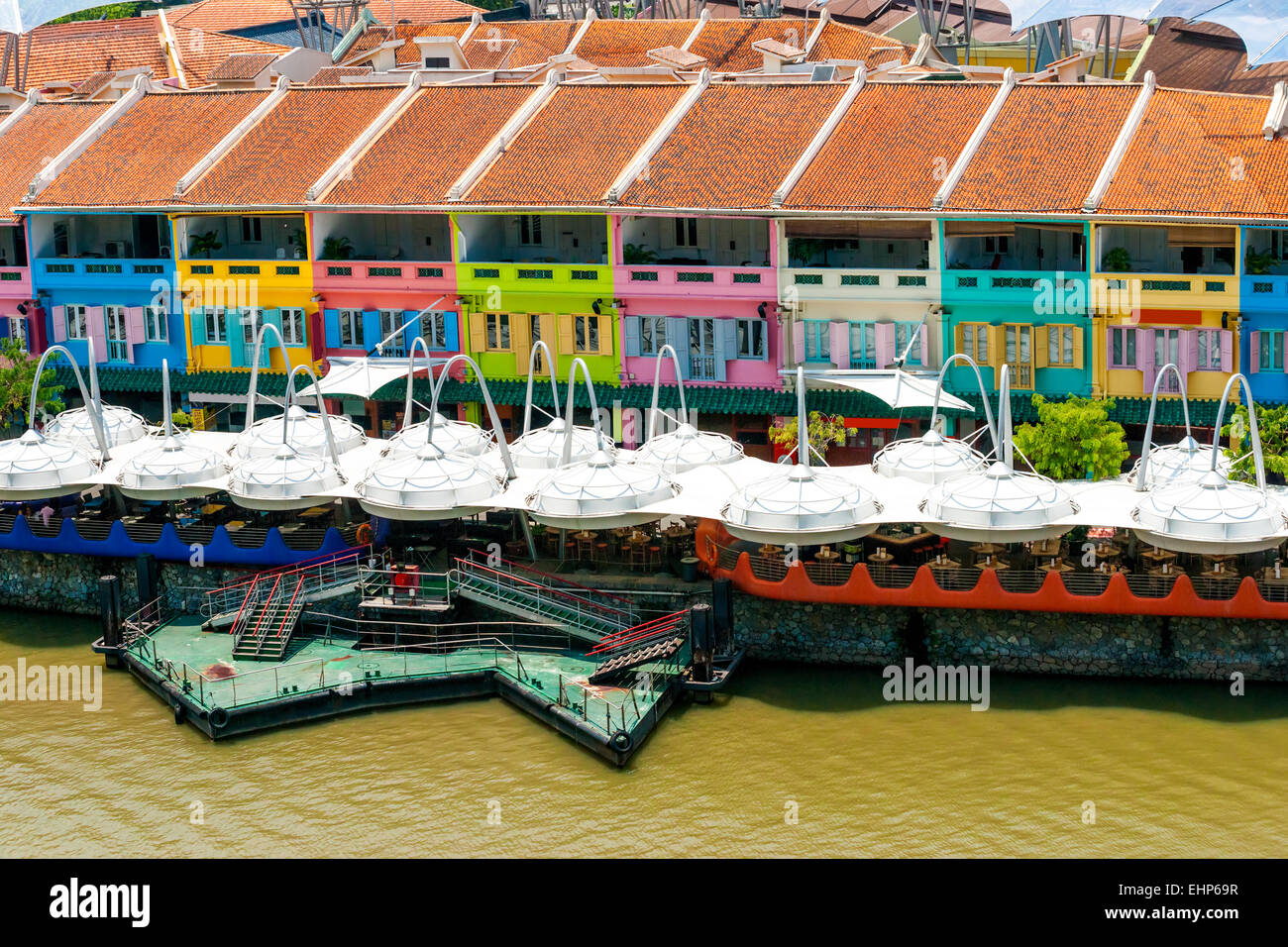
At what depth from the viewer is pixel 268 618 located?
53844mm

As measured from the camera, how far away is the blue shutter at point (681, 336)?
6556 cm

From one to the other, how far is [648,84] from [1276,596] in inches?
1259

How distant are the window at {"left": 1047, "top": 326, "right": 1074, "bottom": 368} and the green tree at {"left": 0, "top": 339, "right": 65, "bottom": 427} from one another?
108 feet

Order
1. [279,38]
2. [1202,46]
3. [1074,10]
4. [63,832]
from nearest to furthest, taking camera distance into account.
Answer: [63,832]
[1074,10]
[1202,46]
[279,38]

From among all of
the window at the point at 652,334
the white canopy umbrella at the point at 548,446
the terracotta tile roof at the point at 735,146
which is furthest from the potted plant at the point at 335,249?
the white canopy umbrella at the point at 548,446

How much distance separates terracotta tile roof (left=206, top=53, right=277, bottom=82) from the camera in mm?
86125

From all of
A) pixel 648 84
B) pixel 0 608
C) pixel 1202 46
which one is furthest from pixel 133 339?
pixel 1202 46

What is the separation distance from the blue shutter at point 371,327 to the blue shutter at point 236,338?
4.81 meters

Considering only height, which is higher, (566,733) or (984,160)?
(984,160)

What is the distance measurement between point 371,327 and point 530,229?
21.3 feet

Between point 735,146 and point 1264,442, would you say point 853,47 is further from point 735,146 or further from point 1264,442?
point 1264,442

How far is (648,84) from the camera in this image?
233 feet

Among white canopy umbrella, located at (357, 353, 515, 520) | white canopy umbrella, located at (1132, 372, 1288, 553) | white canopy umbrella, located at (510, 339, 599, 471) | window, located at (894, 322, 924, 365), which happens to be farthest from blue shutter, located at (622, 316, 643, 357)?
white canopy umbrella, located at (1132, 372, 1288, 553)

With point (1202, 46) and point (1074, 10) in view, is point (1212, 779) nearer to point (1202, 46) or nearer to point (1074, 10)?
point (1074, 10)
